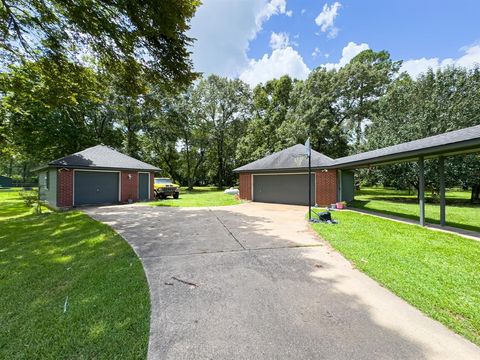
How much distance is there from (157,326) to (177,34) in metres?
8.33

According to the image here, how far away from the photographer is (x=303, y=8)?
1092 centimetres

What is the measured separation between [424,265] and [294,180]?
10142 mm

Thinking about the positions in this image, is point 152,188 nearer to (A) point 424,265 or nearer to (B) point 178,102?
(B) point 178,102

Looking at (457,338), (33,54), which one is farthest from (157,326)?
(33,54)

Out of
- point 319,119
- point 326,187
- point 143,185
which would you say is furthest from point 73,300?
point 319,119

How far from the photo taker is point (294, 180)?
14195 mm

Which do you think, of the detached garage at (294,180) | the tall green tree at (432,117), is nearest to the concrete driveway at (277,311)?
the detached garage at (294,180)

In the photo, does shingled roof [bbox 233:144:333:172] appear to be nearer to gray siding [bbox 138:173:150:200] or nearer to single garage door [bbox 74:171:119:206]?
gray siding [bbox 138:173:150:200]

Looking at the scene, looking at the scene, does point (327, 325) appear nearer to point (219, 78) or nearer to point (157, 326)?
point (157, 326)

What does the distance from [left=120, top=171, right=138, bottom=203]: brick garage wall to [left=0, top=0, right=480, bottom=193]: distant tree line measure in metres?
5.00

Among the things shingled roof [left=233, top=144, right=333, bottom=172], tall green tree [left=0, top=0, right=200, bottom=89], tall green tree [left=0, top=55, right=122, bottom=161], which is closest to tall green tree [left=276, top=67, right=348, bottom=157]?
shingled roof [left=233, top=144, right=333, bottom=172]

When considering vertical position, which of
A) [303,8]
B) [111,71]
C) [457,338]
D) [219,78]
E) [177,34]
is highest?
[219,78]

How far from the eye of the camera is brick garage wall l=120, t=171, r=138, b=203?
14.8 meters

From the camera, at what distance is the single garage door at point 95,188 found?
12877mm
